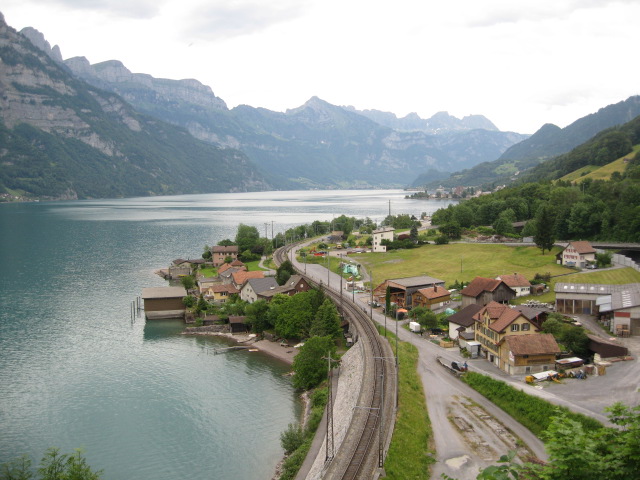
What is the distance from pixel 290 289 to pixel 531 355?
34.6 m

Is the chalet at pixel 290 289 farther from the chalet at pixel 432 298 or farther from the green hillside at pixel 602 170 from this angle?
the green hillside at pixel 602 170

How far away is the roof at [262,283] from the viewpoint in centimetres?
6894

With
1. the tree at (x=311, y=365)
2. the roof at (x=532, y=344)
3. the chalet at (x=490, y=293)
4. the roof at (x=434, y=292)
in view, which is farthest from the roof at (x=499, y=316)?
the tree at (x=311, y=365)

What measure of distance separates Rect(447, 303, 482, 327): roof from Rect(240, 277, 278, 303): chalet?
2759 cm

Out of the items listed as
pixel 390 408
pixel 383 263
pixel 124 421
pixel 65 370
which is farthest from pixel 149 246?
pixel 390 408

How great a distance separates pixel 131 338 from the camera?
60.3 m

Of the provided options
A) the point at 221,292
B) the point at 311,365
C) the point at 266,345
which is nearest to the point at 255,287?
the point at 221,292

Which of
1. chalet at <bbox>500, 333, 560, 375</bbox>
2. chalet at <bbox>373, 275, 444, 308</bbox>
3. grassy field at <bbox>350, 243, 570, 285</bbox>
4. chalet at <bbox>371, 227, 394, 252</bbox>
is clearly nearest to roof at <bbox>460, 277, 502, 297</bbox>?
chalet at <bbox>373, 275, 444, 308</bbox>

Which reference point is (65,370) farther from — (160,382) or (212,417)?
(212,417)

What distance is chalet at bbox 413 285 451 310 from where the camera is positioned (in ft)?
195

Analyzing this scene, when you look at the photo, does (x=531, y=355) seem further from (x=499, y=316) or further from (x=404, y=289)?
(x=404, y=289)

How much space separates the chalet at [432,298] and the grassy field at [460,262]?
1005 cm

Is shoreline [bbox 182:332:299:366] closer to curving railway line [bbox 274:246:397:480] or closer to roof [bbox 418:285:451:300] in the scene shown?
curving railway line [bbox 274:246:397:480]

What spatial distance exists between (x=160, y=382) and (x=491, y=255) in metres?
61.0
